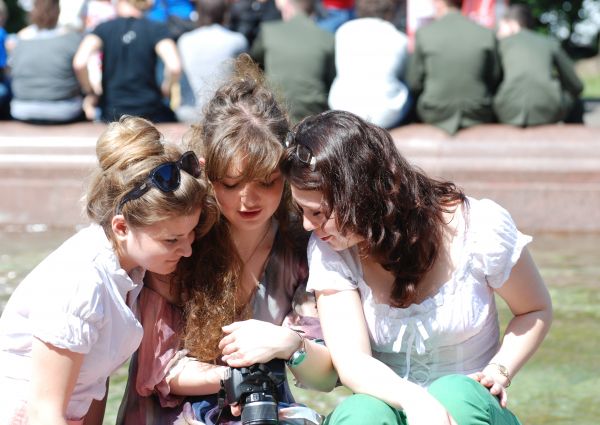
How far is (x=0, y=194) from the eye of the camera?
7.47m

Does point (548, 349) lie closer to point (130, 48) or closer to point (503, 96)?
point (503, 96)

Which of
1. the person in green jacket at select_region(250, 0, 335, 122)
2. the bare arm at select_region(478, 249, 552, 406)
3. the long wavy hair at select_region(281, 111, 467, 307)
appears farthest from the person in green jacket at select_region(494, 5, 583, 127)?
the long wavy hair at select_region(281, 111, 467, 307)

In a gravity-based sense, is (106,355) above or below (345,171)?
below

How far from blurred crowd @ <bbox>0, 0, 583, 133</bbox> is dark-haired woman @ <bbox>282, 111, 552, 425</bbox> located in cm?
415

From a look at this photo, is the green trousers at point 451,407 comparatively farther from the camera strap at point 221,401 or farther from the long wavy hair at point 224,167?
the long wavy hair at point 224,167

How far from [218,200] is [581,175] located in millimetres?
4433

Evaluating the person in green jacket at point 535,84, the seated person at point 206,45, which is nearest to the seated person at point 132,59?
the seated person at point 206,45

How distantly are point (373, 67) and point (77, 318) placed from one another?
4972mm

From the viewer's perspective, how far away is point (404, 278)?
2920 mm

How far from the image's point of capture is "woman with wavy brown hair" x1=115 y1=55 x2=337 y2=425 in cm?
290

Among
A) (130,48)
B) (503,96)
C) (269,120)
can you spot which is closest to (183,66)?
(130,48)

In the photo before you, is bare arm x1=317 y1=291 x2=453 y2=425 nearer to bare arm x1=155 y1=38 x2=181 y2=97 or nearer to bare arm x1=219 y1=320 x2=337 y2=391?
bare arm x1=219 y1=320 x2=337 y2=391

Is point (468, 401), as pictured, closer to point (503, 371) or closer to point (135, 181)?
point (503, 371)

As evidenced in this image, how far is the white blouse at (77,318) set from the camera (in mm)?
2648
